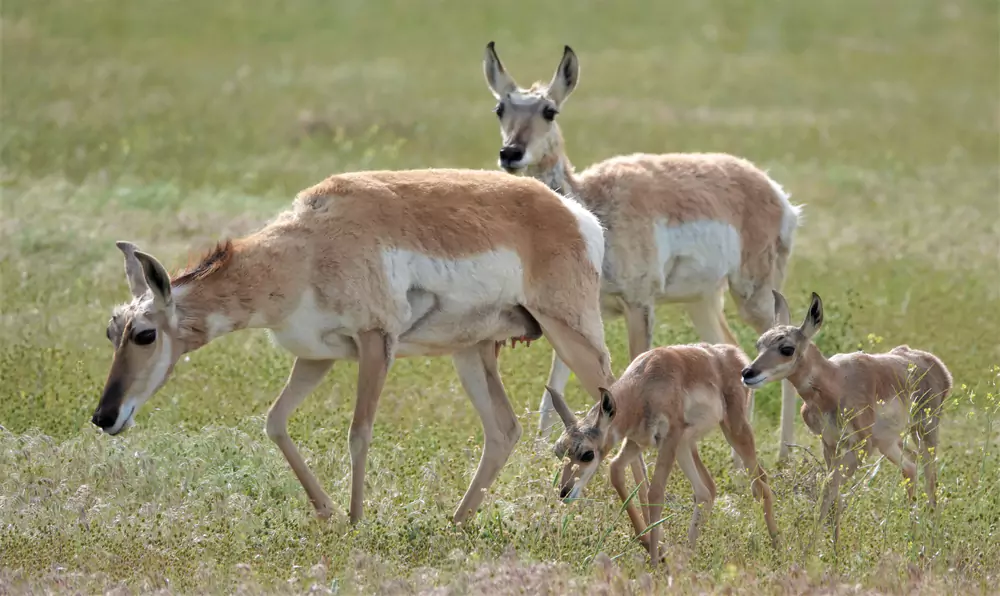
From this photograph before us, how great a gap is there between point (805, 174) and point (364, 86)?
34.3 feet

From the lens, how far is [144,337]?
26.5 feet

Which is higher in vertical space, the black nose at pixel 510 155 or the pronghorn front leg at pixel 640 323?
the black nose at pixel 510 155

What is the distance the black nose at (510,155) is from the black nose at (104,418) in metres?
4.08

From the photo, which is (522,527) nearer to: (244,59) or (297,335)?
(297,335)

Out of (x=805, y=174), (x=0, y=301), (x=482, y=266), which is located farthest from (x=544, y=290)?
(x=805, y=174)

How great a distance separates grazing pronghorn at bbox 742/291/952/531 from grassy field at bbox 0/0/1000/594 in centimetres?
21

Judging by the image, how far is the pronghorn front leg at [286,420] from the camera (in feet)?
28.8

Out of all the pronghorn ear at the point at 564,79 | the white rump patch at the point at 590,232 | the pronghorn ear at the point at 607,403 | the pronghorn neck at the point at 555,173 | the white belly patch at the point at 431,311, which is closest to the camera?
the pronghorn ear at the point at 607,403

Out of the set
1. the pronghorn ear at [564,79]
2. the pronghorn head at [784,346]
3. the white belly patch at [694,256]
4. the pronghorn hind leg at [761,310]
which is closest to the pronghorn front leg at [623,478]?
the pronghorn head at [784,346]

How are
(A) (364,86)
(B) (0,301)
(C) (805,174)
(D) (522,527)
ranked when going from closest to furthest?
1. (D) (522,527)
2. (B) (0,301)
3. (C) (805,174)
4. (A) (364,86)

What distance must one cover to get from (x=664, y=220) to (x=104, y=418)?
4690 millimetres

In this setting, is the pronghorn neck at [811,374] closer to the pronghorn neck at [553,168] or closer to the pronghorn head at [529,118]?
the pronghorn neck at [553,168]

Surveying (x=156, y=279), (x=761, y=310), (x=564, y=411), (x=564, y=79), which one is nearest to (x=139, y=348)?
(x=156, y=279)

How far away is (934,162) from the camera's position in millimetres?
28703
